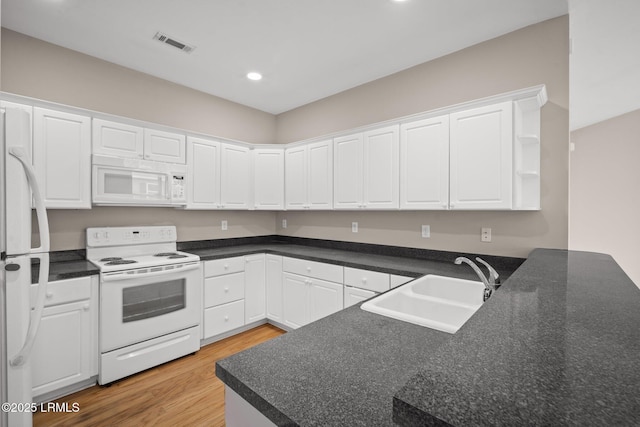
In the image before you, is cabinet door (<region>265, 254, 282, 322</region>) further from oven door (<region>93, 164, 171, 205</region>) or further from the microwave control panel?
oven door (<region>93, 164, 171, 205</region>)

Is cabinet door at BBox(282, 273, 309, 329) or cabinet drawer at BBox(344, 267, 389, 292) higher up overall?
cabinet drawer at BBox(344, 267, 389, 292)

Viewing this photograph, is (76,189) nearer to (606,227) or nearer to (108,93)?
(108,93)

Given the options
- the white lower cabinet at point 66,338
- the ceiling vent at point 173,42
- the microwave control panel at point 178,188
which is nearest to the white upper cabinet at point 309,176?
the microwave control panel at point 178,188

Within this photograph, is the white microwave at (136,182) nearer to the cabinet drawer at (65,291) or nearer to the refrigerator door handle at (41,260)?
the cabinet drawer at (65,291)

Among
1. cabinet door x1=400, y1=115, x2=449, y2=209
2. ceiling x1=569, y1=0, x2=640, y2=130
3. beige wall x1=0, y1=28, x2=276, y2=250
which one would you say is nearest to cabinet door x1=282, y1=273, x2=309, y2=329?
beige wall x1=0, y1=28, x2=276, y2=250

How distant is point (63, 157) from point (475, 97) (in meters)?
3.63

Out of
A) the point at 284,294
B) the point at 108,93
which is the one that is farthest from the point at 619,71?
the point at 108,93

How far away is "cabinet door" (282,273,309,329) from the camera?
3188mm

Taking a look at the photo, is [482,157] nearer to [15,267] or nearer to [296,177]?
[296,177]

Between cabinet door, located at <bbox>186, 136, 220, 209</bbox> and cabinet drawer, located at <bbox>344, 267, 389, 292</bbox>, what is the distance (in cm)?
182

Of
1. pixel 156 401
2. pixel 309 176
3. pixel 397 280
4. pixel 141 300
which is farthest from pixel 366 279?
pixel 141 300

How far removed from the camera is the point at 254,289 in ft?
11.4

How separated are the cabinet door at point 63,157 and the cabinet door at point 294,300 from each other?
2042 millimetres

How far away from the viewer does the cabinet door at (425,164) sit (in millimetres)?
2527
